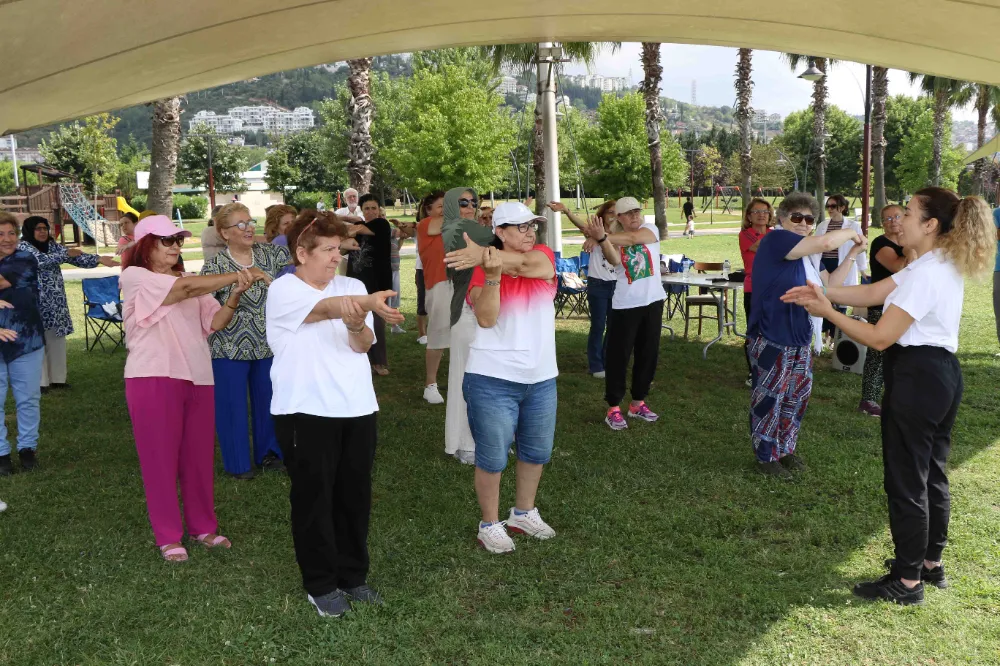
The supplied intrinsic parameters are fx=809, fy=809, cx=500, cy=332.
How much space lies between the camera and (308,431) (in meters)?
3.34

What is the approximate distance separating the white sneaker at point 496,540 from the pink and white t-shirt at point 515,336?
2.84 feet

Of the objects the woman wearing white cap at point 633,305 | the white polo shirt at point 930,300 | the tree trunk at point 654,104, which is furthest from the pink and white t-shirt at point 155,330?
the tree trunk at point 654,104

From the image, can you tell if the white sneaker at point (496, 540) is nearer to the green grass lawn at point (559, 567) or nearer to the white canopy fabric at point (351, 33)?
the green grass lawn at point (559, 567)

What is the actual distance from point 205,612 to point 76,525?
5.26 feet

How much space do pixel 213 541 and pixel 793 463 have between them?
3769 mm

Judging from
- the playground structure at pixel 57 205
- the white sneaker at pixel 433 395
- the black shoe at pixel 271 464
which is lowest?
the black shoe at pixel 271 464

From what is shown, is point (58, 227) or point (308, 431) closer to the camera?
point (308, 431)

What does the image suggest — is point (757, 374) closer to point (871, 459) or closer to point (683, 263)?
point (871, 459)

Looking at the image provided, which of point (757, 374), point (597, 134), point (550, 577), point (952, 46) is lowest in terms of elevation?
point (550, 577)

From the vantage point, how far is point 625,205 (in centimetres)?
648

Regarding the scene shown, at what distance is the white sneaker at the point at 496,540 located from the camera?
14.0ft

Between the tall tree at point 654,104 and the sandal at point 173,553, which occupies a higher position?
the tall tree at point 654,104

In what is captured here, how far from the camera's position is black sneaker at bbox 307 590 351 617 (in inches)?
141

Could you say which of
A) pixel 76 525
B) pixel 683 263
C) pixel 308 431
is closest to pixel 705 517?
pixel 308 431
